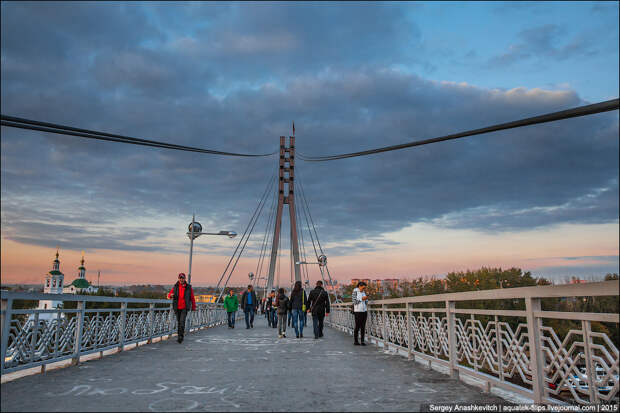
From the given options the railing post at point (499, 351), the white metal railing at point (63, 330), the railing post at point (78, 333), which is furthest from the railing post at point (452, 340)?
the railing post at point (78, 333)

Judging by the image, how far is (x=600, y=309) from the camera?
71.2 metres

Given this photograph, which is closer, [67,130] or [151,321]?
[67,130]

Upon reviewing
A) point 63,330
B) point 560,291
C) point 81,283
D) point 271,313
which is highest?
point 560,291

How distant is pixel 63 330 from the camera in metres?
7.41

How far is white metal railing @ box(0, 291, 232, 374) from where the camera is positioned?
5996 mm

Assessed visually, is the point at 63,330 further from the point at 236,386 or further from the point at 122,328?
the point at 236,386

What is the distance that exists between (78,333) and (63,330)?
335 mm

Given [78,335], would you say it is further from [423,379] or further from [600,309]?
[600,309]

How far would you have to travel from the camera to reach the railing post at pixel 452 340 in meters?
6.43

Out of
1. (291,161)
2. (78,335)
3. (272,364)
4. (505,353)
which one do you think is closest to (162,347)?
(78,335)

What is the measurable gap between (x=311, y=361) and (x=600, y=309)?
3061 inches

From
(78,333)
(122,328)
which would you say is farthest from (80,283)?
(78,333)

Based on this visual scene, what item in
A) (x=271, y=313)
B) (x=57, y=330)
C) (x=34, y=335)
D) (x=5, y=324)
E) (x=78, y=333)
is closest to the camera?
(x=5, y=324)

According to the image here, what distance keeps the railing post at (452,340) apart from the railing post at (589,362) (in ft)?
8.67
